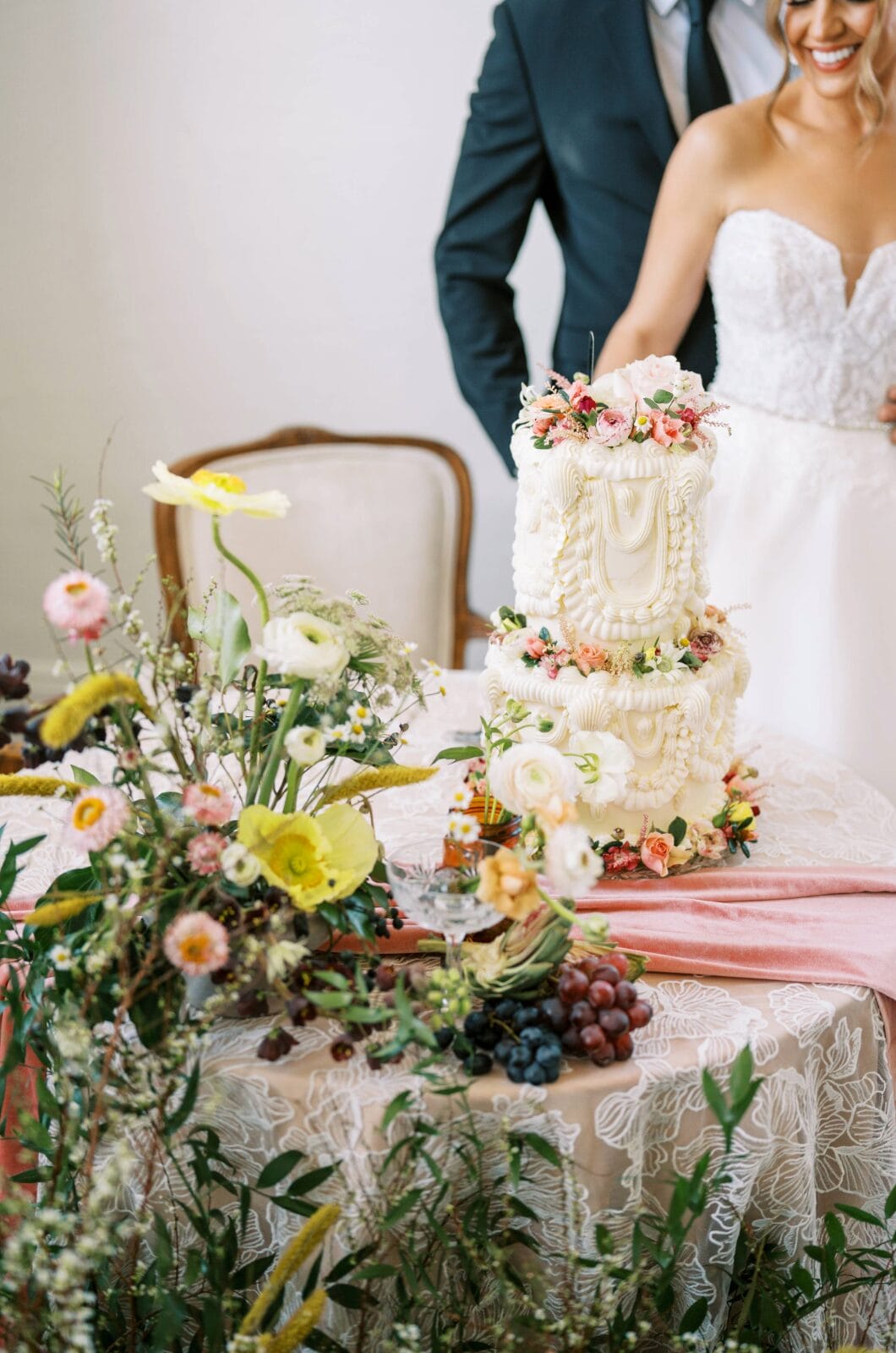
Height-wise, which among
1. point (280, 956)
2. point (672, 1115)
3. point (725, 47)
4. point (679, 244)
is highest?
point (725, 47)

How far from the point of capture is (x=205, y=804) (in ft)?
3.78

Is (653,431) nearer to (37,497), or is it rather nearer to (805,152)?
(805,152)

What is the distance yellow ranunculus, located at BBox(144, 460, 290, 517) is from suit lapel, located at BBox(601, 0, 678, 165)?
209 cm

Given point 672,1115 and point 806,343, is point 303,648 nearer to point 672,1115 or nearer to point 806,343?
point 672,1115

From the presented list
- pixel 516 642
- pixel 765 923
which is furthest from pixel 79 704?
pixel 765 923

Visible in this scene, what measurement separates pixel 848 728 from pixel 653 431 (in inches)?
49.2

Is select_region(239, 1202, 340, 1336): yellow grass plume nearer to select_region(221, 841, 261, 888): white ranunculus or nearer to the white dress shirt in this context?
select_region(221, 841, 261, 888): white ranunculus

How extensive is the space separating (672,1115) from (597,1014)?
15 cm

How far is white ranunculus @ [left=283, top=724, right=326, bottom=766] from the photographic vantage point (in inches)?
47.0

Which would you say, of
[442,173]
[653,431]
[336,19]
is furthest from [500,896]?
[336,19]

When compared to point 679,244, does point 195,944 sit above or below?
below

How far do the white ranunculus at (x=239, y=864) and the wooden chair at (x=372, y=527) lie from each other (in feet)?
6.65

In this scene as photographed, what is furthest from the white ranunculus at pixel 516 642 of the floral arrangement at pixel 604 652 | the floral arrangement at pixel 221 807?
the floral arrangement at pixel 221 807

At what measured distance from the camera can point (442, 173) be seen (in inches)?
130
